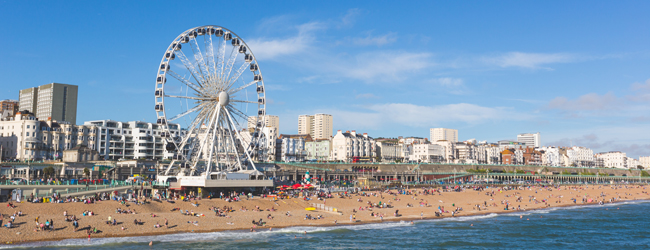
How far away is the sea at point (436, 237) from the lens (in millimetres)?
34656

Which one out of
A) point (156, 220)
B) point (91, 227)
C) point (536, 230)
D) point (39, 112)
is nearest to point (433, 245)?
point (536, 230)

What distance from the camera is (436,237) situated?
4091 cm

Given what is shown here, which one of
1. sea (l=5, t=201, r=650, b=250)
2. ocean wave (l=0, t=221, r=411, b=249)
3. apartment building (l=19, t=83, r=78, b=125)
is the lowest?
sea (l=5, t=201, r=650, b=250)

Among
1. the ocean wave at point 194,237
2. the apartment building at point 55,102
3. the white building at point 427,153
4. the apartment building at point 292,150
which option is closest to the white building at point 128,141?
the apartment building at point 292,150

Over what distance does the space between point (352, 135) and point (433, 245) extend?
13052 cm

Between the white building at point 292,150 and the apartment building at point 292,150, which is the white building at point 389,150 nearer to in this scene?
the apartment building at point 292,150

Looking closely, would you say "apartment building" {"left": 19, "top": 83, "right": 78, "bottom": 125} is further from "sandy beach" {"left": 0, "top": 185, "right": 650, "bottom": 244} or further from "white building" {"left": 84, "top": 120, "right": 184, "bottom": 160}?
"sandy beach" {"left": 0, "top": 185, "right": 650, "bottom": 244}

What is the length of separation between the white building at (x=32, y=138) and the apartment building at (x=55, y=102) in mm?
65957

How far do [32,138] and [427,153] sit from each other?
131060 mm

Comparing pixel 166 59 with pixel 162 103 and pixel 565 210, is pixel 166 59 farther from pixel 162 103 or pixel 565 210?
pixel 565 210

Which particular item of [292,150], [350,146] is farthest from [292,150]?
[350,146]

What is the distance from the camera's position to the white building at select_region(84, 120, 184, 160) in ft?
346

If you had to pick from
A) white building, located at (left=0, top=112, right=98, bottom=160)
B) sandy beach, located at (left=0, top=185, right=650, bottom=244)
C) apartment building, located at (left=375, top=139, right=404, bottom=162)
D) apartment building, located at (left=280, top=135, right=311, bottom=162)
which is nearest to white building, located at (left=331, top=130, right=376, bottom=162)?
apartment building, located at (left=375, top=139, right=404, bottom=162)

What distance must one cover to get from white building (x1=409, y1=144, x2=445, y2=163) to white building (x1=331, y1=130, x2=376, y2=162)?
23.4 meters
